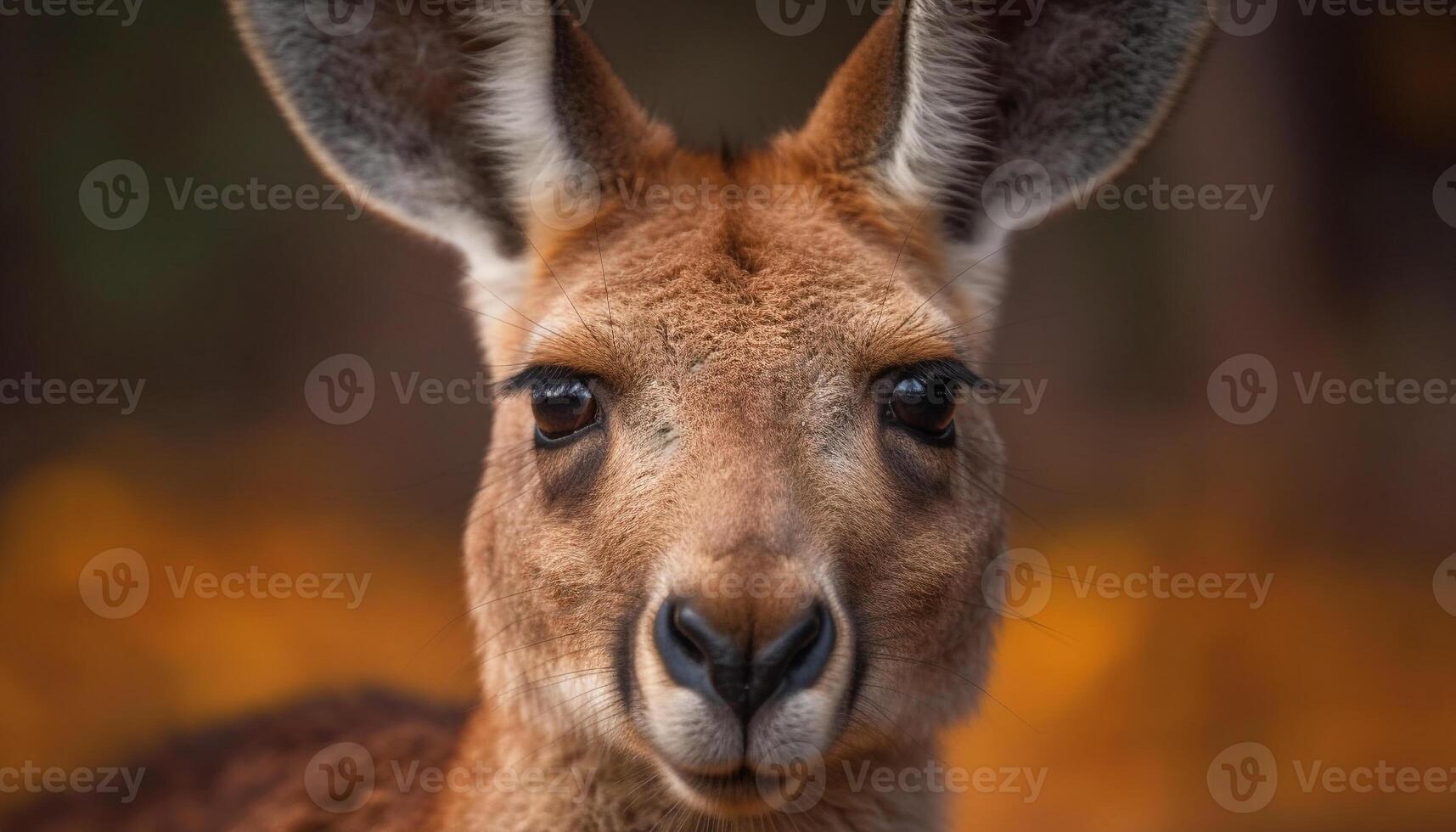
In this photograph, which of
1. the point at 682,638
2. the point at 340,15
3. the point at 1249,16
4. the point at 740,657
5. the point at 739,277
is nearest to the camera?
the point at 740,657

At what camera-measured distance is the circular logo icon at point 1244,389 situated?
9.02m

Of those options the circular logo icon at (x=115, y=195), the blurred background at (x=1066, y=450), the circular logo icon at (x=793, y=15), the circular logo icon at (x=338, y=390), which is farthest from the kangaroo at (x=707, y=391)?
the circular logo icon at (x=793, y=15)

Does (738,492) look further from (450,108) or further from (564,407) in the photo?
(450,108)

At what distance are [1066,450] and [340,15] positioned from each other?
774 centimetres

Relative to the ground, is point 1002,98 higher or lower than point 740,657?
higher

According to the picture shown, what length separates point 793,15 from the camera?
10.1m

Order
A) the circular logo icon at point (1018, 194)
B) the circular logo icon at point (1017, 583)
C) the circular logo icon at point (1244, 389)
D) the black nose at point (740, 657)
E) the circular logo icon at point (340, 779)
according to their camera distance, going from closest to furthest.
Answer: the black nose at point (740, 657), the circular logo icon at point (1017, 583), the circular logo icon at point (340, 779), the circular logo icon at point (1018, 194), the circular logo icon at point (1244, 389)

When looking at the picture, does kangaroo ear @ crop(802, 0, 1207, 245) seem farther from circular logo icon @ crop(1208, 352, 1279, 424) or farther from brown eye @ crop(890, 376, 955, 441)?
circular logo icon @ crop(1208, 352, 1279, 424)

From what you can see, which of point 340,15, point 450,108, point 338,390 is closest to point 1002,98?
point 450,108

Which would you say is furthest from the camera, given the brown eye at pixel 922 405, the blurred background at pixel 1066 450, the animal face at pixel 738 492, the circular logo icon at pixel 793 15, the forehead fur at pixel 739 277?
the circular logo icon at pixel 793 15

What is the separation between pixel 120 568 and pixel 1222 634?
8.37 meters

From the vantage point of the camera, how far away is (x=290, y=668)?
29.6ft

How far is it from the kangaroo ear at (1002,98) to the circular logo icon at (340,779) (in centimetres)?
268

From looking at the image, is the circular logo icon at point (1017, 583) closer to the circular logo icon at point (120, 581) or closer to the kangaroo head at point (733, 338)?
the kangaroo head at point (733, 338)
